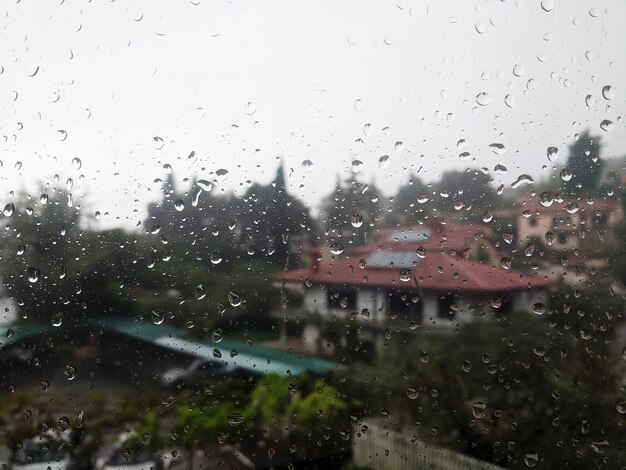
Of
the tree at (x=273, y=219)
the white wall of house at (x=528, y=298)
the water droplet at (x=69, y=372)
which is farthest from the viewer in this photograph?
the water droplet at (x=69, y=372)

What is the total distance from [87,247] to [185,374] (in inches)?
13.7

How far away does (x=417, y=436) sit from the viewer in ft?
2.44

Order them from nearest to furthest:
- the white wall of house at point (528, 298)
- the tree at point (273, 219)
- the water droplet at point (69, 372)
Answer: the white wall of house at point (528, 298), the tree at point (273, 219), the water droplet at point (69, 372)

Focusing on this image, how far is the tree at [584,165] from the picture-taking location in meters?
0.72

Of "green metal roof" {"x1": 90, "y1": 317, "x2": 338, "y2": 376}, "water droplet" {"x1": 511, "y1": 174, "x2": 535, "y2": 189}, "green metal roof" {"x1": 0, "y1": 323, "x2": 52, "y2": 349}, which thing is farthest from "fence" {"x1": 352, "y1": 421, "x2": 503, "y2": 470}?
"green metal roof" {"x1": 0, "y1": 323, "x2": 52, "y2": 349}

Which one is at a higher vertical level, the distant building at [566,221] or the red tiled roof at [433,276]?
the distant building at [566,221]

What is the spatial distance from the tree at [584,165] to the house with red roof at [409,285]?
16 cm

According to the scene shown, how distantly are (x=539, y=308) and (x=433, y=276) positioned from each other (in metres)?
0.17

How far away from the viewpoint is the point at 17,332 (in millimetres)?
979

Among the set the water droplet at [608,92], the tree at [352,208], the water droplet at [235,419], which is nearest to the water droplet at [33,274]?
the water droplet at [235,419]

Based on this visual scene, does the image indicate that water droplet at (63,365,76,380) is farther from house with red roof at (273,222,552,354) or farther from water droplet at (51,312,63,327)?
house with red roof at (273,222,552,354)

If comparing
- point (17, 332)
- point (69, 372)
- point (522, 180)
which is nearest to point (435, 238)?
point (522, 180)

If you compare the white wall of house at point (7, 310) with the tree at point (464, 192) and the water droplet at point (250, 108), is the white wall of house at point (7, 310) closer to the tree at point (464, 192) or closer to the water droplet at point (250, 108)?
the water droplet at point (250, 108)

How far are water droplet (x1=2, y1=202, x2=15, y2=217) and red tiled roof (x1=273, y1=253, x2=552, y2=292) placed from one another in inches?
27.5
